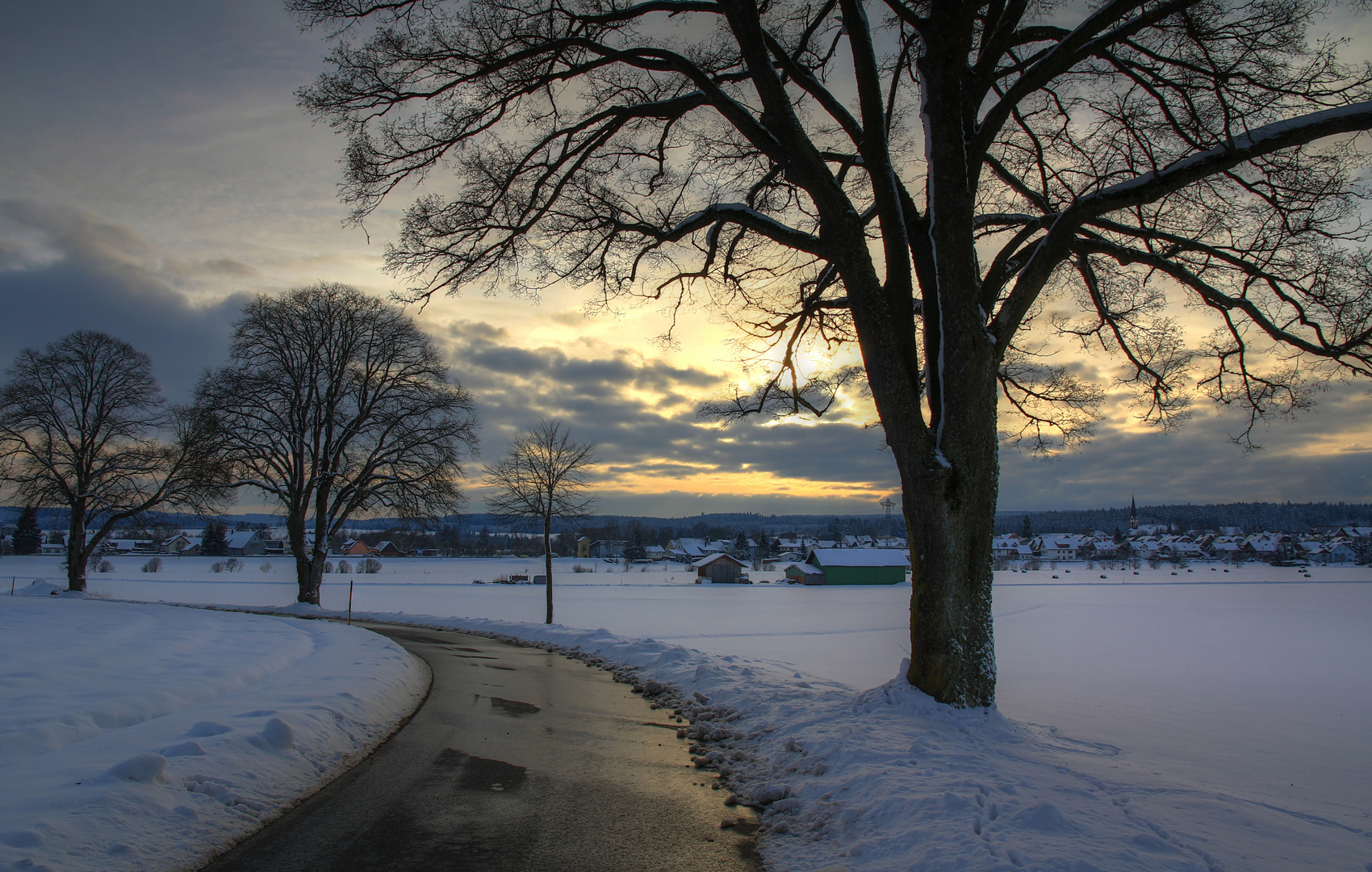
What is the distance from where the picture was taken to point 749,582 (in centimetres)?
7894

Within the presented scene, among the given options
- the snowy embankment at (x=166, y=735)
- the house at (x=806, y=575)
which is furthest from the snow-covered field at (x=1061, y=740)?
the house at (x=806, y=575)

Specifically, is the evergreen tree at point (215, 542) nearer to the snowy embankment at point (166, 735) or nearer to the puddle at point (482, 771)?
the snowy embankment at point (166, 735)

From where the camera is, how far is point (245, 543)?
117375 millimetres

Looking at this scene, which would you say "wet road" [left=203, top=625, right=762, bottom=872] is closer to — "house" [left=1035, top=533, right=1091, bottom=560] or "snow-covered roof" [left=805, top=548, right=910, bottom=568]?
"snow-covered roof" [left=805, top=548, right=910, bottom=568]

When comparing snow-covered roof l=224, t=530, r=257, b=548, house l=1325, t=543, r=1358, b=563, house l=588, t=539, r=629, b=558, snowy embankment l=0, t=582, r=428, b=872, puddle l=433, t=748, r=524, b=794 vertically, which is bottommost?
house l=1325, t=543, r=1358, b=563

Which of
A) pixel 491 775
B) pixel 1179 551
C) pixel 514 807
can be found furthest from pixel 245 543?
pixel 1179 551

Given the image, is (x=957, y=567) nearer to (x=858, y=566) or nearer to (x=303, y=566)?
(x=303, y=566)

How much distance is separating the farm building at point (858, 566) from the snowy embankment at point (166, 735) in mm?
72290

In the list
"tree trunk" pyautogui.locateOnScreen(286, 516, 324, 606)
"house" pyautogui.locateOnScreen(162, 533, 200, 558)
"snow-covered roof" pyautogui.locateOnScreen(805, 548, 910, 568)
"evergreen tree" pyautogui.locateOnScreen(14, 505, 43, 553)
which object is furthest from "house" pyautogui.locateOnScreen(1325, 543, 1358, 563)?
"house" pyautogui.locateOnScreen(162, 533, 200, 558)

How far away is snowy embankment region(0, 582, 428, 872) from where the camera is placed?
357cm

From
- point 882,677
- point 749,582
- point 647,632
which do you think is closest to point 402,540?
point 749,582

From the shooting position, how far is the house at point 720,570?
264 ft

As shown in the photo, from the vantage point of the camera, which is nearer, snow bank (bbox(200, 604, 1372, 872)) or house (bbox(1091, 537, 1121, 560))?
snow bank (bbox(200, 604, 1372, 872))

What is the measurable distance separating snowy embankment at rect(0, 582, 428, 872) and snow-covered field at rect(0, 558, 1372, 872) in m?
3.39
